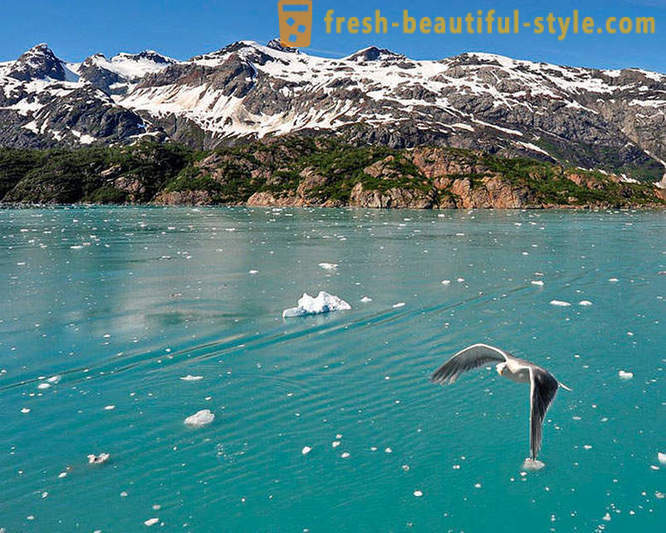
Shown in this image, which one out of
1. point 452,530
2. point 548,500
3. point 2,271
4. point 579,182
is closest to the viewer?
point 452,530

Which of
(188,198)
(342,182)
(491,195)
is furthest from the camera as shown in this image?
(188,198)

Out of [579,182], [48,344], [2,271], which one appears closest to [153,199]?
[579,182]

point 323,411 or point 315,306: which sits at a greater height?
point 315,306

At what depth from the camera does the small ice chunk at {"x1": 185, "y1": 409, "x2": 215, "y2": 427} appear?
8.56m

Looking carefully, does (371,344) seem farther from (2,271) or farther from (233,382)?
(2,271)

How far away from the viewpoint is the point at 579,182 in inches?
5595

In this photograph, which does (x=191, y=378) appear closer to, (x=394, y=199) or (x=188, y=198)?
(x=394, y=199)

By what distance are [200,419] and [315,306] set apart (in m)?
7.16

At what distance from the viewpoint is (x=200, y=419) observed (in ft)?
28.3

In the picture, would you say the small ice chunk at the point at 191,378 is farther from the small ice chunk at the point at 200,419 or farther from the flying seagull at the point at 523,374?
the flying seagull at the point at 523,374

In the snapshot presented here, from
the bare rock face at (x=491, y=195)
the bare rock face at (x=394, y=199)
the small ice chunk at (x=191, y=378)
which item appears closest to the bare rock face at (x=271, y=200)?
the bare rock face at (x=394, y=199)

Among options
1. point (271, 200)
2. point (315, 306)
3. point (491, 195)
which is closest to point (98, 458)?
point (315, 306)

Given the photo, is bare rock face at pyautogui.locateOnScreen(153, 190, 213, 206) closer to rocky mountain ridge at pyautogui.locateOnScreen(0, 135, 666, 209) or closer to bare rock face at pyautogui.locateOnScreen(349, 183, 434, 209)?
rocky mountain ridge at pyautogui.locateOnScreen(0, 135, 666, 209)

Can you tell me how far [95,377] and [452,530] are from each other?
308 inches
